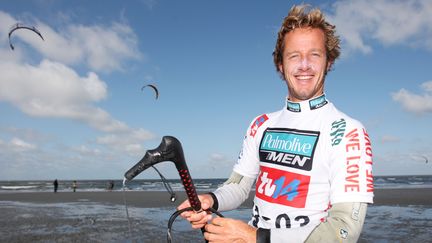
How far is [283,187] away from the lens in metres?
2.80

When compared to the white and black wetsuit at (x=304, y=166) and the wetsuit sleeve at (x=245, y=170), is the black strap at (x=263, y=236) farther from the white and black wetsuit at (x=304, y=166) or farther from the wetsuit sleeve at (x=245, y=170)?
the wetsuit sleeve at (x=245, y=170)

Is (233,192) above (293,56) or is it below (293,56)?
below

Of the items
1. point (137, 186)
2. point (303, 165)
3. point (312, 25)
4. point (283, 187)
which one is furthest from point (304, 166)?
point (137, 186)

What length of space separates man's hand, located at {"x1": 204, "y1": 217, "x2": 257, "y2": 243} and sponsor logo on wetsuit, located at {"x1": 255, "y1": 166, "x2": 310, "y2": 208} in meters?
0.51

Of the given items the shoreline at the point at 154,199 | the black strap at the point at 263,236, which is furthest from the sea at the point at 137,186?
the black strap at the point at 263,236

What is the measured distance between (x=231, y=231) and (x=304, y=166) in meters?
0.79

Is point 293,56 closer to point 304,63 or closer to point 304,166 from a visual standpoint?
point 304,63

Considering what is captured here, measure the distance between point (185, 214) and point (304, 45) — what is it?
1659 mm

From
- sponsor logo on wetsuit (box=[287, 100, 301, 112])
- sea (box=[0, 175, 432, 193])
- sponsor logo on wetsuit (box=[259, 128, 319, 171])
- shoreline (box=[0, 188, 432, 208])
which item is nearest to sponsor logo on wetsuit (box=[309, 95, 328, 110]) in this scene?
sponsor logo on wetsuit (box=[287, 100, 301, 112])

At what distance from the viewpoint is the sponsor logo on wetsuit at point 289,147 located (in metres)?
2.73

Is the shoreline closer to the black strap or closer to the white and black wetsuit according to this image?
the white and black wetsuit

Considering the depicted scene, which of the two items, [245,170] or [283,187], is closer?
[283,187]

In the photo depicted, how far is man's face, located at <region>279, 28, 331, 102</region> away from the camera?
2.86 m

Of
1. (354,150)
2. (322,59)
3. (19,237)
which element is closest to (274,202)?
(354,150)
